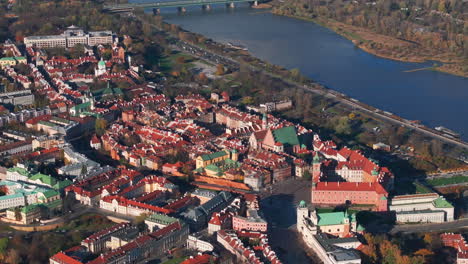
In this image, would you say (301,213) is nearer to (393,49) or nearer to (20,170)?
(20,170)

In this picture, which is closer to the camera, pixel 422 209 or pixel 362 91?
pixel 422 209

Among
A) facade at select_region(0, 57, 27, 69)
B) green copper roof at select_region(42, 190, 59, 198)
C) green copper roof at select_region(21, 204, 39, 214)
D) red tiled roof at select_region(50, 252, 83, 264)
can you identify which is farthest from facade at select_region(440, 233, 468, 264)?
facade at select_region(0, 57, 27, 69)

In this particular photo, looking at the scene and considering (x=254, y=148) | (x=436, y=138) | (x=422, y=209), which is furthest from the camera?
(x=436, y=138)

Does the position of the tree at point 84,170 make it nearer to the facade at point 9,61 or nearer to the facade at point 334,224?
the facade at point 334,224

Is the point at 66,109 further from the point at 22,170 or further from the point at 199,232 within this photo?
the point at 199,232

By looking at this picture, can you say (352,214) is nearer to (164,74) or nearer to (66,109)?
(66,109)

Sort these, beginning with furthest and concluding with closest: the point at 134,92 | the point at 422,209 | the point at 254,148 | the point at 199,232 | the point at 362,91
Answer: the point at 362,91 → the point at 134,92 → the point at 254,148 → the point at 422,209 → the point at 199,232

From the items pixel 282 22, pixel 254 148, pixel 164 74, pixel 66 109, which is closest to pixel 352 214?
pixel 254 148
